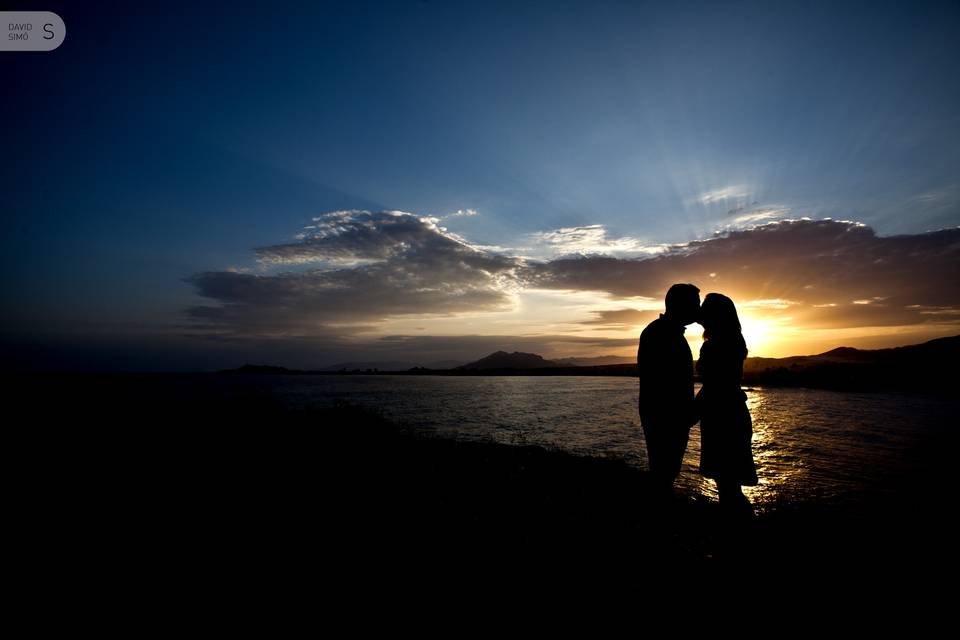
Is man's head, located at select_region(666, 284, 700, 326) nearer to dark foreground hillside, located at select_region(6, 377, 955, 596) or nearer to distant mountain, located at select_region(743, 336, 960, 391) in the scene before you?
dark foreground hillside, located at select_region(6, 377, 955, 596)

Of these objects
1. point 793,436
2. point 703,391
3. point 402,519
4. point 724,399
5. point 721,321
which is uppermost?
point 721,321

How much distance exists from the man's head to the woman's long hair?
0.18 meters

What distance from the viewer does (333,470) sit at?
33.7 ft

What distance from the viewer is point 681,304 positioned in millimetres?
5711

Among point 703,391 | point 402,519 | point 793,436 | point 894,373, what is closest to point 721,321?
point 703,391

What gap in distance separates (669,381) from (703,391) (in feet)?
2.07

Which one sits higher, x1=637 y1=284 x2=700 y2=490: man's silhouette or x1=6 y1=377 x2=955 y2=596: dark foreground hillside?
x1=637 y1=284 x2=700 y2=490: man's silhouette

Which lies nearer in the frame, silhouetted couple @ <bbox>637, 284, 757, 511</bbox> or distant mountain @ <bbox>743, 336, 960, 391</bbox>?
silhouetted couple @ <bbox>637, 284, 757, 511</bbox>

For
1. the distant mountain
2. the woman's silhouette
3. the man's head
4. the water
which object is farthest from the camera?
the distant mountain

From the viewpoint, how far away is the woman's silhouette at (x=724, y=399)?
221 inches

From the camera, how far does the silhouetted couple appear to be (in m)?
5.63

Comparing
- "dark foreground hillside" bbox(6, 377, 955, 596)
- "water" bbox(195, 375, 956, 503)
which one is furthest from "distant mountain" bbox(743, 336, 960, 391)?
"dark foreground hillside" bbox(6, 377, 955, 596)

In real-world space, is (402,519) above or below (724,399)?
below

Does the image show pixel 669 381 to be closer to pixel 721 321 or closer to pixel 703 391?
pixel 703 391
